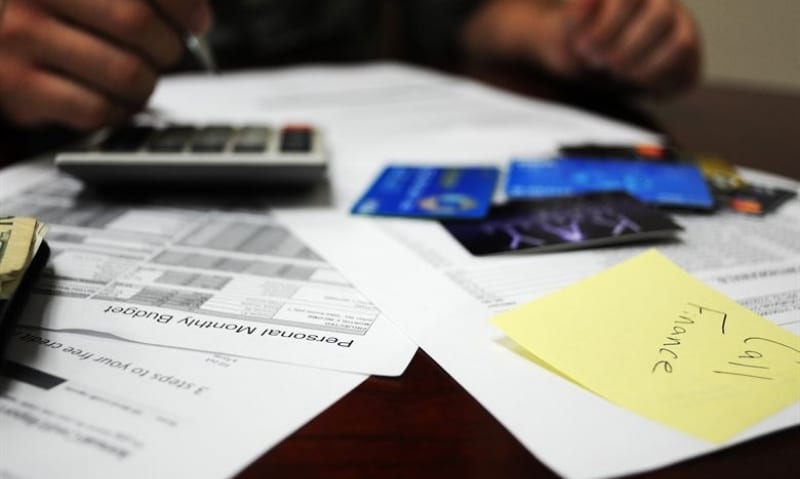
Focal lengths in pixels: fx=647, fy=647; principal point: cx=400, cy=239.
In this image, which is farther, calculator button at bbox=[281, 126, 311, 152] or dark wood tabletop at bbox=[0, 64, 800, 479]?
calculator button at bbox=[281, 126, 311, 152]

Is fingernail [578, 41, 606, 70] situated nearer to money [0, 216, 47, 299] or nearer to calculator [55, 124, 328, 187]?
calculator [55, 124, 328, 187]

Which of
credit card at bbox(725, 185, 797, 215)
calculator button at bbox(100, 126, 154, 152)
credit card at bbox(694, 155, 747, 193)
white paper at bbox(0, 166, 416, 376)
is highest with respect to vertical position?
calculator button at bbox(100, 126, 154, 152)

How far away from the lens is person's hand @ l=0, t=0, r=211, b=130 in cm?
46

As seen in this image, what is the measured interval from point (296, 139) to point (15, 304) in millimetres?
238

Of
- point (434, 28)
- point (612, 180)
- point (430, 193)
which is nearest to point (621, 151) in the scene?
point (612, 180)

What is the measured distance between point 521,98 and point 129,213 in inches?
18.5

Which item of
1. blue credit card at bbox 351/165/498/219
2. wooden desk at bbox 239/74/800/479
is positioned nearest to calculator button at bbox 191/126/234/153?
blue credit card at bbox 351/165/498/219

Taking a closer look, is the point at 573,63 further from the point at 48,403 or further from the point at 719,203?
the point at 48,403

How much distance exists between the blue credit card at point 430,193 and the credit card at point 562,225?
0.01 metres

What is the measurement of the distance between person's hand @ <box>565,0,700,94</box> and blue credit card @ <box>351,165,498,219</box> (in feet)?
0.87

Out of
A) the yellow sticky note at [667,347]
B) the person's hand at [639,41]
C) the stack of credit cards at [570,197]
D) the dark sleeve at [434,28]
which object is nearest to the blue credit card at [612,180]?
the stack of credit cards at [570,197]

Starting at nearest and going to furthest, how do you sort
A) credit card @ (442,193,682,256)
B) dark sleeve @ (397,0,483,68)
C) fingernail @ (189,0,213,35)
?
1. credit card @ (442,193,682,256)
2. fingernail @ (189,0,213,35)
3. dark sleeve @ (397,0,483,68)

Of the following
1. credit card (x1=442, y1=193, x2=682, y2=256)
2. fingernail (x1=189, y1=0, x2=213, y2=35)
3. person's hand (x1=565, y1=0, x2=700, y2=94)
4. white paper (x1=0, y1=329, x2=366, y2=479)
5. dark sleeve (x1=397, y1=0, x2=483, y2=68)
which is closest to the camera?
white paper (x1=0, y1=329, x2=366, y2=479)

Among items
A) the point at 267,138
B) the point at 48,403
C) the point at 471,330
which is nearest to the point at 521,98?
the point at 267,138
